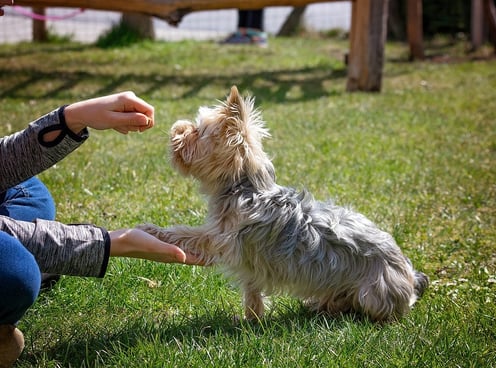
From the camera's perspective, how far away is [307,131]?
306 inches

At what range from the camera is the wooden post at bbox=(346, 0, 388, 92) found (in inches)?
378

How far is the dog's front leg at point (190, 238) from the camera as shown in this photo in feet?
11.7

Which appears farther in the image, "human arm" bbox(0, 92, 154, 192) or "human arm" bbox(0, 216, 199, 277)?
"human arm" bbox(0, 92, 154, 192)

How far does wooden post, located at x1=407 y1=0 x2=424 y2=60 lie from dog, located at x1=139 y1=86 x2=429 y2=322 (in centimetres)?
1005

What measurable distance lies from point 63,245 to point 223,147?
1089 millimetres

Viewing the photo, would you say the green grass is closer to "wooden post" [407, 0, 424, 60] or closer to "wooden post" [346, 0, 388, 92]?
"wooden post" [346, 0, 388, 92]

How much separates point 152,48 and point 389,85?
429 cm

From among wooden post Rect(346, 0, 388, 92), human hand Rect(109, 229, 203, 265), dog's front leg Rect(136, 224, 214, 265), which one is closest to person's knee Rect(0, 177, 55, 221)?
dog's front leg Rect(136, 224, 214, 265)

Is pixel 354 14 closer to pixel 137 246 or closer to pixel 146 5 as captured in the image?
pixel 146 5

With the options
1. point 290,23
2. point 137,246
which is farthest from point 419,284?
point 290,23

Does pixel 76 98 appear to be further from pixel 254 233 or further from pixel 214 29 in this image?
pixel 214 29

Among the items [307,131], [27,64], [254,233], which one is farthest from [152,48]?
[254,233]

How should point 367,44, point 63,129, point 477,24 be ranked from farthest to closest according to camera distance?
point 477,24 → point 367,44 → point 63,129

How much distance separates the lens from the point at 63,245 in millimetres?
2729
